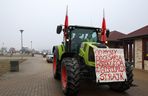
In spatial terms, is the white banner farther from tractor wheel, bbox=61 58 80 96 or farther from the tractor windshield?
the tractor windshield

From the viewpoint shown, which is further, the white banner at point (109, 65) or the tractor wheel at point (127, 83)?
the tractor wheel at point (127, 83)

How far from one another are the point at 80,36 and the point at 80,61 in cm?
158

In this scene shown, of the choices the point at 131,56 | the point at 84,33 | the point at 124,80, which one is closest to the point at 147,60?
the point at 131,56

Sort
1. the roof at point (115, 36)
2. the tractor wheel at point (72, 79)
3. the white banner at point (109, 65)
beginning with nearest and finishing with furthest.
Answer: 1. the tractor wheel at point (72, 79)
2. the white banner at point (109, 65)
3. the roof at point (115, 36)

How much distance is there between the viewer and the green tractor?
8.39m

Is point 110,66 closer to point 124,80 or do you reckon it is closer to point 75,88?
point 124,80

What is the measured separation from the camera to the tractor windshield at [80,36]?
10.6m

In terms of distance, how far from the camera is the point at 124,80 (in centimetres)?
862

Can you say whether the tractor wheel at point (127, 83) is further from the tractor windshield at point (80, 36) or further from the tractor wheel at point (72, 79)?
the tractor windshield at point (80, 36)

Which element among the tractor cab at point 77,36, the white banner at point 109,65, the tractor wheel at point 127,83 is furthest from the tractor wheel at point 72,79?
the tractor cab at point 77,36

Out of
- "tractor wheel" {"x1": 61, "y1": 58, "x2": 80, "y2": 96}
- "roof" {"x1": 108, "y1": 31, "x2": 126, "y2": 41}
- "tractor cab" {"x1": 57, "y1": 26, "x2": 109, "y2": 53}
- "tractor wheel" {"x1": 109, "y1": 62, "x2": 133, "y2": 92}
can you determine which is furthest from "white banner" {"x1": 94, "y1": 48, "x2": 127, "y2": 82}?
"roof" {"x1": 108, "y1": 31, "x2": 126, "y2": 41}

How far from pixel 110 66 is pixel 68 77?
5.00 feet

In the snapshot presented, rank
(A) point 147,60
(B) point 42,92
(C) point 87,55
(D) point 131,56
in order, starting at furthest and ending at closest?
(D) point 131,56 → (A) point 147,60 → (B) point 42,92 → (C) point 87,55

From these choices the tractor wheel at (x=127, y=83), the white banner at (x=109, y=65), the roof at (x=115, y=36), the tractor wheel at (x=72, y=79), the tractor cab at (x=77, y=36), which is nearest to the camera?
the tractor wheel at (x=72, y=79)
